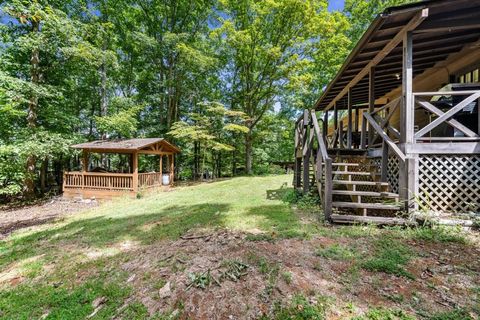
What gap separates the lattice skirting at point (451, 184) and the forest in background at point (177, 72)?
1057cm

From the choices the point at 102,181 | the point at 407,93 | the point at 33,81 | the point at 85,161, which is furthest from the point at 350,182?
the point at 33,81

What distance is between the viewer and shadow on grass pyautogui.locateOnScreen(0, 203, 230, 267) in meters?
4.40

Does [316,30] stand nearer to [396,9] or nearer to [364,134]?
[364,134]

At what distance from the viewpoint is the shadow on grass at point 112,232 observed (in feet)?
14.4

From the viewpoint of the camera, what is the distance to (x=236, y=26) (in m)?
17.4

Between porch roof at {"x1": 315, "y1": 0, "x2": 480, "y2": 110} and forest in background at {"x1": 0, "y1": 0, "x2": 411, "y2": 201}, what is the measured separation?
27.5 feet

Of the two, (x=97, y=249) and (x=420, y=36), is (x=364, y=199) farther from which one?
(x=97, y=249)

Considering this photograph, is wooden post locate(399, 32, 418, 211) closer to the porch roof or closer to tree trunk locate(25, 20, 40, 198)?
the porch roof

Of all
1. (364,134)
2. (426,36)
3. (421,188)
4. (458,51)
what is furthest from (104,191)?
(458,51)

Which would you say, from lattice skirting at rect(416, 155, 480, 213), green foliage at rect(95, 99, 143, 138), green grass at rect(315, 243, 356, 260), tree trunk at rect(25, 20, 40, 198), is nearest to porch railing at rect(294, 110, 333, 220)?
green grass at rect(315, 243, 356, 260)

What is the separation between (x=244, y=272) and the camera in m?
2.63

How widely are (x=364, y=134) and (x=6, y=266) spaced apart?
8.15 metres

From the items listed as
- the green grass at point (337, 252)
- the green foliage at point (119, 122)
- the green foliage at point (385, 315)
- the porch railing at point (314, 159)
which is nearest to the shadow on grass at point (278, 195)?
the porch railing at point (314, 159)

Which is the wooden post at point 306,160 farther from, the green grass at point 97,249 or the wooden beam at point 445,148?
the wooden beam at point 445,148
